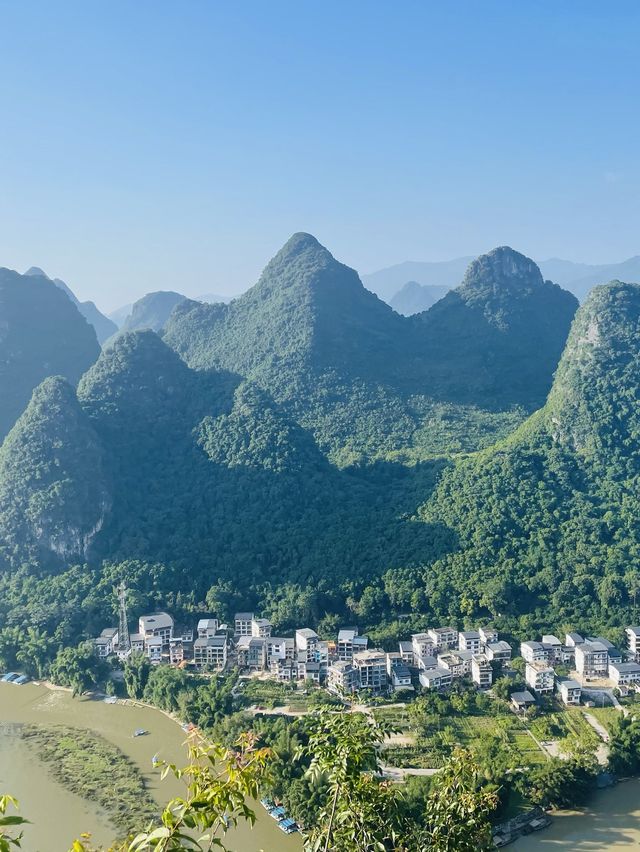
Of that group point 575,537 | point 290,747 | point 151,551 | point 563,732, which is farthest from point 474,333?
point 290,747

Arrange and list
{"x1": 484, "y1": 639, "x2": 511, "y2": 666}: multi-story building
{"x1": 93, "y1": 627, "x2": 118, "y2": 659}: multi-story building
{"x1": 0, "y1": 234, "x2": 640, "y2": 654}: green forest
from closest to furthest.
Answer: {"x1": 484, "y1": 639, "x2": 511, "y2": 666}: multi-story building, {"x1": 93, "y1": 627, "x2": 118, "y2": 659}: multi-story building, {"x1": 0, "y1": 234, "x2": 640, "y2": 654}: green forest

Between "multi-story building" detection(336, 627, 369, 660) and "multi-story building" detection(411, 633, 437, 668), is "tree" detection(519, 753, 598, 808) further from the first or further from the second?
"multi-story building" detection(336, 627, 369, 660)

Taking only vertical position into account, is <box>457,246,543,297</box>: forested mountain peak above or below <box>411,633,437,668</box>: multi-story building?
above

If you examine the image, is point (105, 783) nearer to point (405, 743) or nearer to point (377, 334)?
point (405, 743)

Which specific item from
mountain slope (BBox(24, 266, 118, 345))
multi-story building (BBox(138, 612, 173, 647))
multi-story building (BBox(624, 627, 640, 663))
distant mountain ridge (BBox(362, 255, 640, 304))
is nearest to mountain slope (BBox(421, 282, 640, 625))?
multi-story building (BBox(624, 627, 640, 663))

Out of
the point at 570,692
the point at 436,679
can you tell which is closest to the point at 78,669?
the point at 436,679

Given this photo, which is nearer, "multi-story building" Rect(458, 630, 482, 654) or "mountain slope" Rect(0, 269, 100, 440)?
"multi-story building" Rect(458, 630, 482, 654)
